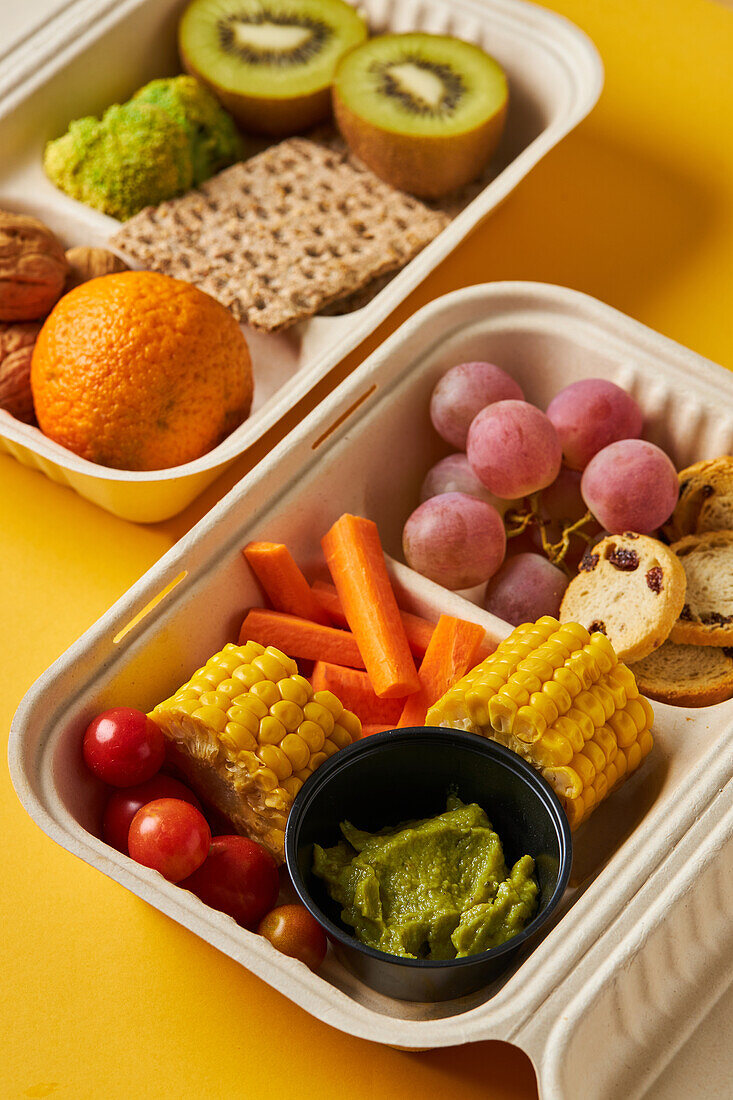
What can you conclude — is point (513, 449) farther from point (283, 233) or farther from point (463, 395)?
point (283, 233)

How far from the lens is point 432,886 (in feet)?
3.31

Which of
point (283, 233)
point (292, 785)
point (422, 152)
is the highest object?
point (422, 152)

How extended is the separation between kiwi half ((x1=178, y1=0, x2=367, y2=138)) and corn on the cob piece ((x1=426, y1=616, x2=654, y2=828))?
1154 millimetres

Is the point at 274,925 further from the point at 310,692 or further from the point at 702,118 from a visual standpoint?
the point at 702,118

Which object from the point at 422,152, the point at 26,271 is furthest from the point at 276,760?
the point at 422,152

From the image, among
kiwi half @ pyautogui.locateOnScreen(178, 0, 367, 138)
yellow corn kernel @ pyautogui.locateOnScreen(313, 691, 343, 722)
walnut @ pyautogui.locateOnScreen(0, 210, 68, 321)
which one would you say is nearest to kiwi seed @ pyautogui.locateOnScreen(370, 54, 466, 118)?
kiwi half @ pyautogui.locateOnScreen(178, 0, 367, 138)

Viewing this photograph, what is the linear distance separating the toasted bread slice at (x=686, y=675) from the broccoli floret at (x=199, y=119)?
108 cm

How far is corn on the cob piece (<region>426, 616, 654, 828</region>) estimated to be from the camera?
1027 mm

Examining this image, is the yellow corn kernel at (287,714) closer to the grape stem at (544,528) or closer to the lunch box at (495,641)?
→ the lunch box at (495,641)

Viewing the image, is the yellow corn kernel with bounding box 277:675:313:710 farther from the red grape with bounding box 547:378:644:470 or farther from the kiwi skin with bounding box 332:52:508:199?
the kiwi skin with bounding box 332:52:508:199

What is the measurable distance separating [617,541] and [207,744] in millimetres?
535

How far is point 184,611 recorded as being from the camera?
3.79 feet

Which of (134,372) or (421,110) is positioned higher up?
(421,110)

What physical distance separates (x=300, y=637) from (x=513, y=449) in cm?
33
